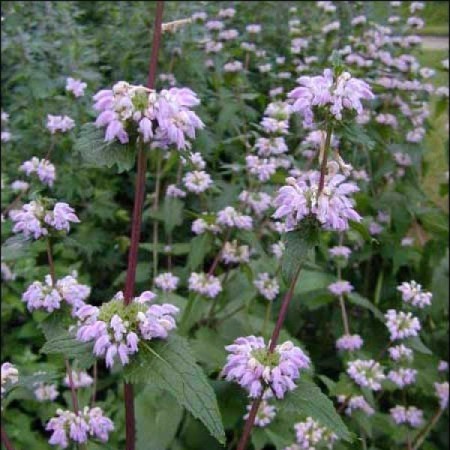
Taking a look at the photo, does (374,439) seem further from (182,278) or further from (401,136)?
(401,136)

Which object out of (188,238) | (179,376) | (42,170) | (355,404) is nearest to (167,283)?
(42,170)

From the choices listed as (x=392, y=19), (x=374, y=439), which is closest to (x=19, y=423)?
(x=374, y=439)

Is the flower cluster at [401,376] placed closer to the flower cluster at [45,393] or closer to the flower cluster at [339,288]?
the flower cluster at [339,288]

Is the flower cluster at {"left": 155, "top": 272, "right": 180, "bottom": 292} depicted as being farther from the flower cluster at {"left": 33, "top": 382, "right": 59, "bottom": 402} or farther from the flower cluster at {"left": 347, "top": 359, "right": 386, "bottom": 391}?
the flower cluster at {"left": 347, "top": 359, "right": 386, "bottom": 391}

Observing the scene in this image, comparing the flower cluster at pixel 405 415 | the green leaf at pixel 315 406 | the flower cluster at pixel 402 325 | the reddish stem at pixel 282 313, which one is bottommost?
the flower cluster at pixel 405 415

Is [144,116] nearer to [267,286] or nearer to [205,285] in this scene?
[205,285]

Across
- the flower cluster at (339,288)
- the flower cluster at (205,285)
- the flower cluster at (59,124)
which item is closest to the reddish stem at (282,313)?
the flower cluster at (205,285)
